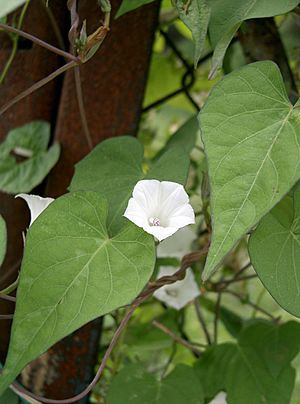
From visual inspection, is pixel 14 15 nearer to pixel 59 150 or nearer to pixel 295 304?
pixel 59 150

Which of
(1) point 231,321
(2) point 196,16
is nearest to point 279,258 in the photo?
(2) point 196,16

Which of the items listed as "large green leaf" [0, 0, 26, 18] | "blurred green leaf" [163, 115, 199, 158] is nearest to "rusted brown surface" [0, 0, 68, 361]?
"blurred green leaf" [163, 115, 199, 158]

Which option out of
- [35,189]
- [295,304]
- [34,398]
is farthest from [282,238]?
[35,189]

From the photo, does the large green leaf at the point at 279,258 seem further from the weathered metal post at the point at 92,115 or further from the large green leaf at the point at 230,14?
the weathered metal post at the point at 92,115

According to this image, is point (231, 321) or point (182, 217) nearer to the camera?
point (182, 217)

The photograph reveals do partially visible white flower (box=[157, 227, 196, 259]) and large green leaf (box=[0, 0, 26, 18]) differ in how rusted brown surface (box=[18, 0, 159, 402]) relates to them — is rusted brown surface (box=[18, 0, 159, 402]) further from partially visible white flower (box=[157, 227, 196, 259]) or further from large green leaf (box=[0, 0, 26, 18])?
large green leaf (box=[0, 0, 26, 18])

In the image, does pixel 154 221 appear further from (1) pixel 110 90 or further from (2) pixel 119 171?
(1) pixel 110 90

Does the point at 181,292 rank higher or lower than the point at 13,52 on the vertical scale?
lower
